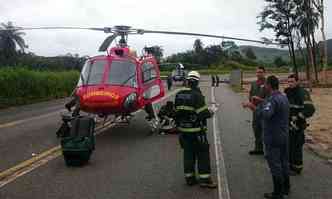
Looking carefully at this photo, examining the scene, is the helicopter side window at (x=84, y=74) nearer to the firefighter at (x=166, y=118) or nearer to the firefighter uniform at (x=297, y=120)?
the firefighter at (x=166, y=118)

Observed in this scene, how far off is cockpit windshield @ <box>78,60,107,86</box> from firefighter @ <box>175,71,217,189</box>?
5671 mm

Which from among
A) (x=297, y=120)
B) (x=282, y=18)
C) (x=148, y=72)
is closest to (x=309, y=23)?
(x=282, y=18)

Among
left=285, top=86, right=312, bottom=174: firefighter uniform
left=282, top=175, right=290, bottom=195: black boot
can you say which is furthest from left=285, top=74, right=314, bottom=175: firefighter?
left=282, top=175, right=290, bottom=195: black boot

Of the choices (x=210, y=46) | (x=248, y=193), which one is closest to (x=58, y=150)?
(x=248, y=193)

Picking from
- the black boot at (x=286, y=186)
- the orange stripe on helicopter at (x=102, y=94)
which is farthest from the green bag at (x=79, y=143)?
the black boot at (x=286, y=186)

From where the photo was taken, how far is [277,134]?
7.52m

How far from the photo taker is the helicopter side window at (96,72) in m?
13.6

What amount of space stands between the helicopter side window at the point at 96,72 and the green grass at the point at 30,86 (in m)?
12.1

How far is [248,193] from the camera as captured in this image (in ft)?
25.2

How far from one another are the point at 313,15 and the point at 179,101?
43570mm

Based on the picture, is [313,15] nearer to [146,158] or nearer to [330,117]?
[330,117]

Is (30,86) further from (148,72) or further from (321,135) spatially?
(321,135)

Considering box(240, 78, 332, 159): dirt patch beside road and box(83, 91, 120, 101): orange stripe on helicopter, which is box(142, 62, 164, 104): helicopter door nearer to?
box(83, 91, 120, 101): orange stripe on helicopter

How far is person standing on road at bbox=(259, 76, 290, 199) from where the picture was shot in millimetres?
7457
